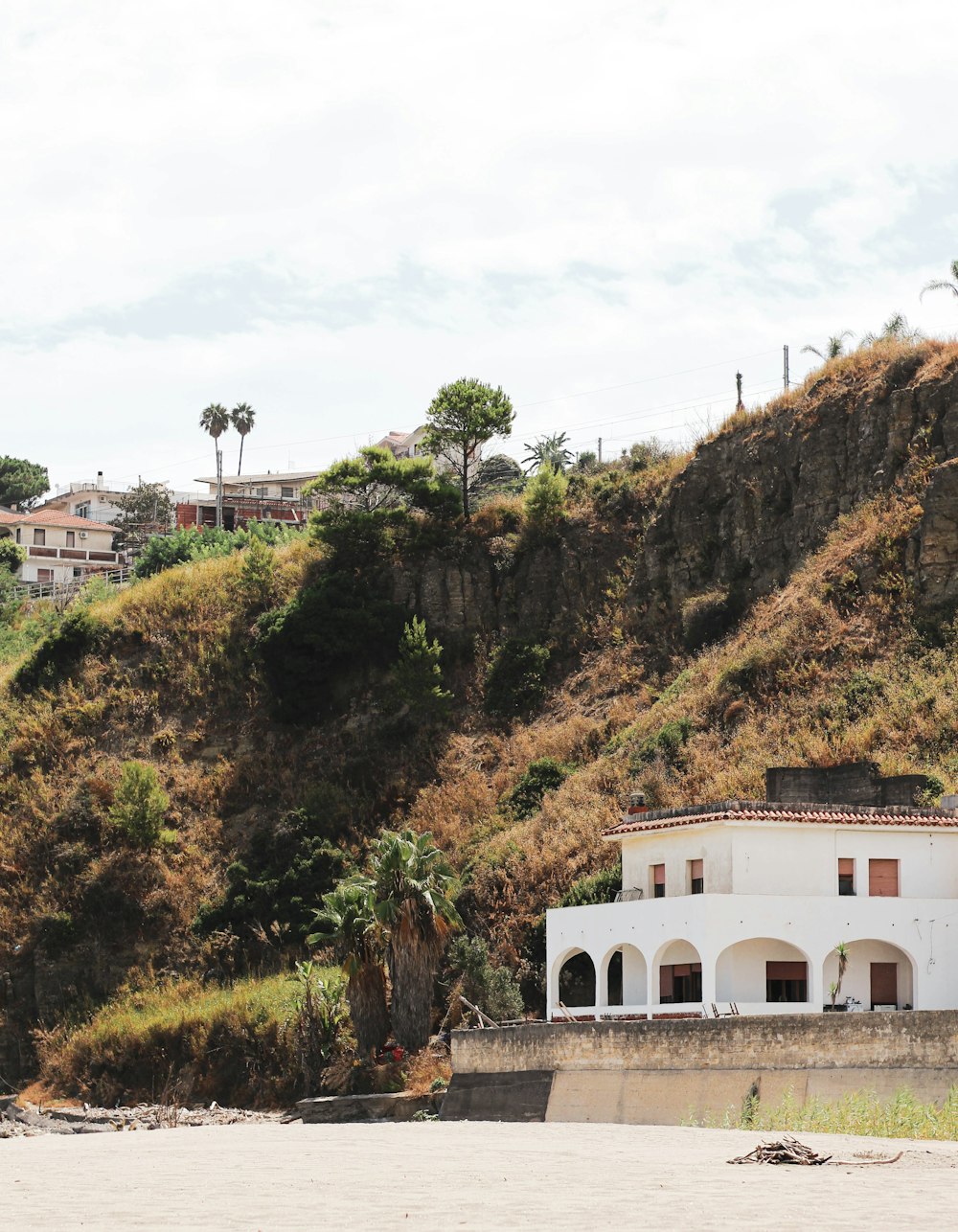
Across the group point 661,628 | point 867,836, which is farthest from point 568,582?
point 867,836

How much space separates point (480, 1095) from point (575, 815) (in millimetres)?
15188

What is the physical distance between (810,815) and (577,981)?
10920 millimetres

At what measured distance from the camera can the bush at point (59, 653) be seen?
66.8 metres

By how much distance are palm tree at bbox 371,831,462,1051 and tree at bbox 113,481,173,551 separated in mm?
72472

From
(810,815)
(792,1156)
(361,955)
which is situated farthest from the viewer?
(361,955)

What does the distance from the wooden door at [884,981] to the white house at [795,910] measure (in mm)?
29

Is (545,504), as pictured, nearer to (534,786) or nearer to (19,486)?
(534,786)

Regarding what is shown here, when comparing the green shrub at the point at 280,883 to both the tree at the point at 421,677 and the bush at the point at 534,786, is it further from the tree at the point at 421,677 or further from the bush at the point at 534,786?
the tree at the point at 421,677

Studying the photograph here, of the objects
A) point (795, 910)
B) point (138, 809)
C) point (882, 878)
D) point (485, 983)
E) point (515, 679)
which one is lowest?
point (485, 983)

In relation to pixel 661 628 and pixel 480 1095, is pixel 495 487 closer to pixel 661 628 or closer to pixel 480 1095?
pixel 661 628

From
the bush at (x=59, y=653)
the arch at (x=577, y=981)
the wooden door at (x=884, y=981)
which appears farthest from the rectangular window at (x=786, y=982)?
the bush at (x=59, y=653)

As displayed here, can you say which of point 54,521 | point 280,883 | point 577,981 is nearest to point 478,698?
point 280,883

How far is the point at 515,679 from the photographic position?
60719 millimetres

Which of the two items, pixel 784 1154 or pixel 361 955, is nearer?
pixel 784 1154
